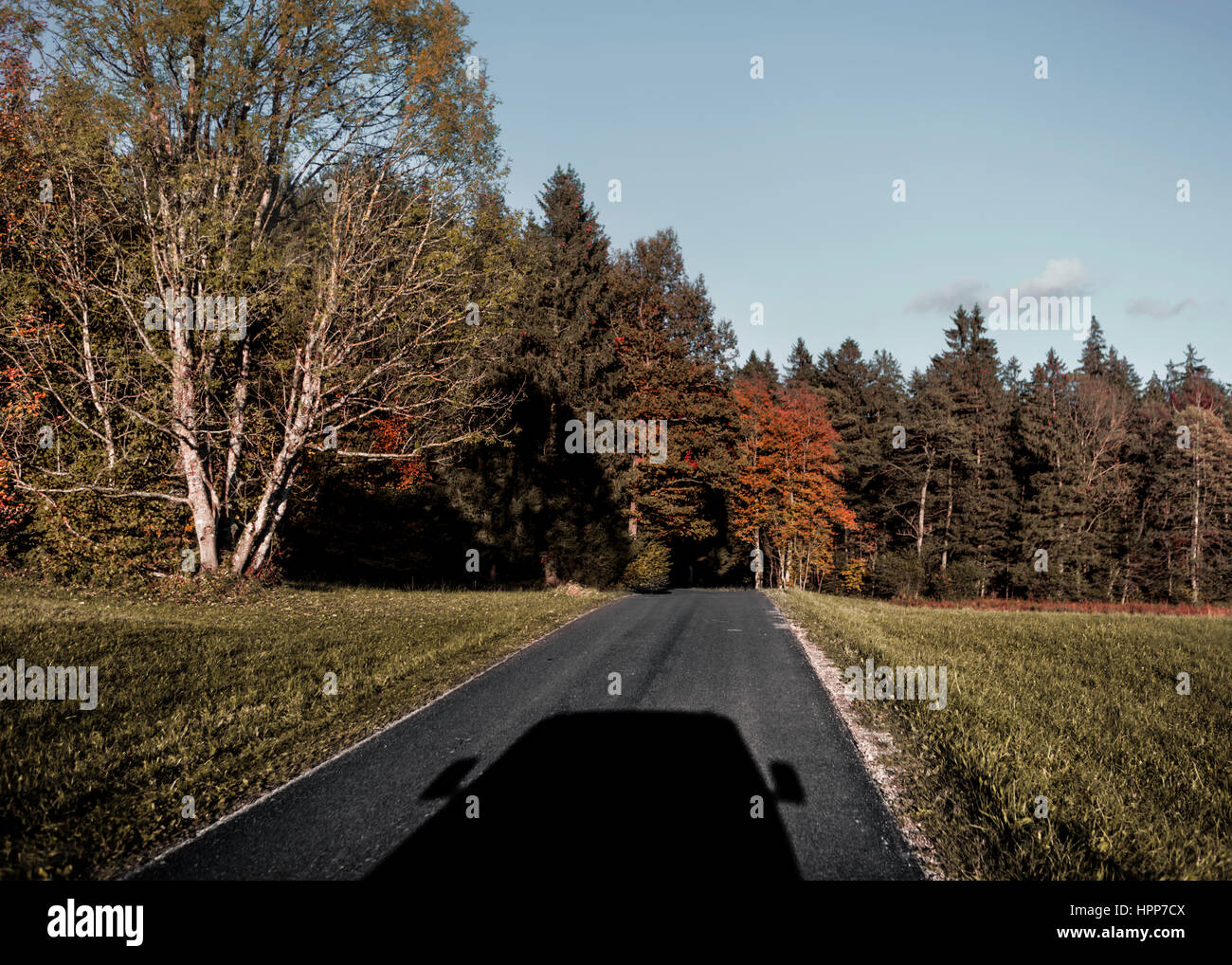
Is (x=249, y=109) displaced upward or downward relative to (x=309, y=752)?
upward

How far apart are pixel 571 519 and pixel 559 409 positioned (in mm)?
4750

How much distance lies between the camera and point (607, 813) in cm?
437

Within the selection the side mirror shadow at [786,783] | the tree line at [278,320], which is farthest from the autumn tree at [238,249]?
the side mirror shadow at [786,783]

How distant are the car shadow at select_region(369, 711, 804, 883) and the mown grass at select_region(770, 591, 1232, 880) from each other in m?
1.22

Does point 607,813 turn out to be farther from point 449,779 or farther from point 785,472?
point 785,472

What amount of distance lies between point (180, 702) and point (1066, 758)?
356 inches

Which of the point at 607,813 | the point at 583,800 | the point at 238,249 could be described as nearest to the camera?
the point at 607,813

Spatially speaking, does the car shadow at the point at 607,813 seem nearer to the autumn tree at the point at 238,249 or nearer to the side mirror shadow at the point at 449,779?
the side mirror shadow at the point at 449,779

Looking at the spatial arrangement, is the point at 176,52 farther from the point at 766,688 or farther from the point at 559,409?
the point at 766,688

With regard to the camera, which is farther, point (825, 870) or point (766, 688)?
point (766, 688)

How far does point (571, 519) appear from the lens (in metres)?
26.4

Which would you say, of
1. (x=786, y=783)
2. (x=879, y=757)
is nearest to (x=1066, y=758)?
(x=879, y=757)

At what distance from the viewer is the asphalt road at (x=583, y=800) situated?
3.76m
